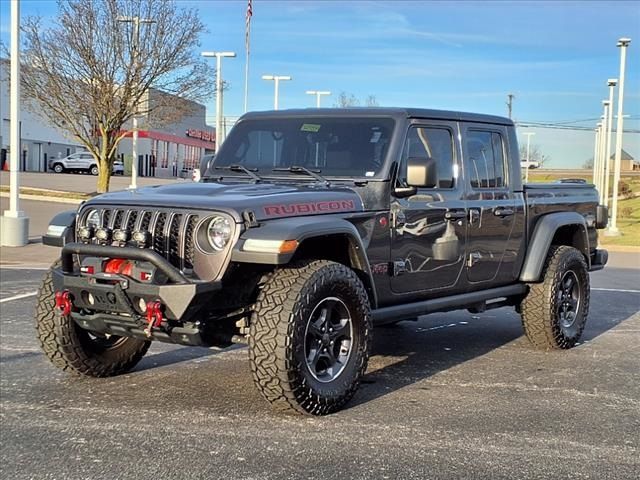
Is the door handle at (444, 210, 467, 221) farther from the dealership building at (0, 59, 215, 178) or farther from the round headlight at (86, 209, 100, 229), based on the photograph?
the dealership building at (0, 59, 215, 178)

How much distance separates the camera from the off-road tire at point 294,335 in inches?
178

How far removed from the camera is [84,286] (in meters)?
4.68

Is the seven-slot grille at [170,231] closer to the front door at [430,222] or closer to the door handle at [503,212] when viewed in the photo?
the front door at [430,222]

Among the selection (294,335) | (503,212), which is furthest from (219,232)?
(503,212)

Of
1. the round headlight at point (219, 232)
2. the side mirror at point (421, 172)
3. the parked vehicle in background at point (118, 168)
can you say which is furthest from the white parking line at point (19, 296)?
the parked vehicle in background at point (118, 168)

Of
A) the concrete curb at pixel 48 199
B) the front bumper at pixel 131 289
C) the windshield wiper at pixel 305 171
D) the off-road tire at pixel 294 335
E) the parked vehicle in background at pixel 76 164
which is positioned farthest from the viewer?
the parked vehicle in background at pixel 76 164

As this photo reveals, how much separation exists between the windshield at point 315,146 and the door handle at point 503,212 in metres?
1.33

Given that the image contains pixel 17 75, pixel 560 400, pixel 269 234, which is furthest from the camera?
pixel 17 75

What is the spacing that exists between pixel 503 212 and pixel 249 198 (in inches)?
106

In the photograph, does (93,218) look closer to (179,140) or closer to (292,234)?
(292,234)

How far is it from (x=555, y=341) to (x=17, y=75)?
12.6m

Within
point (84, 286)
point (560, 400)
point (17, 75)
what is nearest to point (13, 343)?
point (84, 286)

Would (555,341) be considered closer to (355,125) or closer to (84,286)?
(355,125)

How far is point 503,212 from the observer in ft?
21.5
